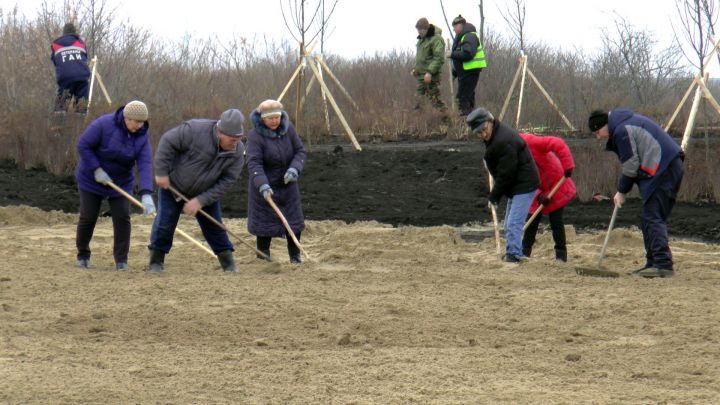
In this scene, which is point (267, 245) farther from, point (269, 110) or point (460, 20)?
point (460, 20)

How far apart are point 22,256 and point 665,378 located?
21.6 ft

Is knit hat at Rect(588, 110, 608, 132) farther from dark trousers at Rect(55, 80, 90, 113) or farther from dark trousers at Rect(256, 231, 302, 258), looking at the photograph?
dark trousers at Rect(55, 80, 90, 113)

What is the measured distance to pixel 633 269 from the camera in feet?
33.3

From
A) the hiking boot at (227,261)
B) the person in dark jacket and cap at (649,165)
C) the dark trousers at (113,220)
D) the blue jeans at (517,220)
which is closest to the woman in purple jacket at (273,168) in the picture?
the hiking boot at (227,261)

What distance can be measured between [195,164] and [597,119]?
3292 millimetres

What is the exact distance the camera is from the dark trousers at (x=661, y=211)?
9227mm

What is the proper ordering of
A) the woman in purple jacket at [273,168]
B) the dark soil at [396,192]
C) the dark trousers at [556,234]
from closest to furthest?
the woman in purple jacket at [273,168]
the dark trousers at [556,234]
the dark soil at [396,192]

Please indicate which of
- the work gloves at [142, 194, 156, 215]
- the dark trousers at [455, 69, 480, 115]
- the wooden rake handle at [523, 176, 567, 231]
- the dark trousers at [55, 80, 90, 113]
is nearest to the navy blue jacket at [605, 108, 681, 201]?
the wooden rake handle at [523, 176, 567, 231]

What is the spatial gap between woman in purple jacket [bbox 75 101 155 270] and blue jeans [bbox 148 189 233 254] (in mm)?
129

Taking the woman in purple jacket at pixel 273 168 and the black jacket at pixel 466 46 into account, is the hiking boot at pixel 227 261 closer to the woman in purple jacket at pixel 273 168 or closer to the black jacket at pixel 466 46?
the woman in purple jacket at pixel 273 168

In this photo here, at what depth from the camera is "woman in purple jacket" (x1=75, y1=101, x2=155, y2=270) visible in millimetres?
9250

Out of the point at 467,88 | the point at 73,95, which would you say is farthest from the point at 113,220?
the point at 467,88

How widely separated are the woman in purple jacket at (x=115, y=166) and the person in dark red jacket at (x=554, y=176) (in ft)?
11.2

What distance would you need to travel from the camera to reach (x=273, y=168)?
32.3ft
